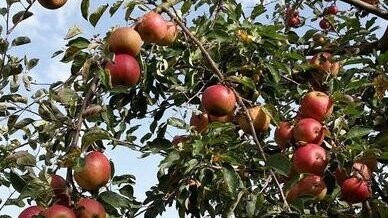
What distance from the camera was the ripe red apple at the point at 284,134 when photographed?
2.42 m

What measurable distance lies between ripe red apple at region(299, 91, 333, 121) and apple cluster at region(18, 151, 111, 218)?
94cm

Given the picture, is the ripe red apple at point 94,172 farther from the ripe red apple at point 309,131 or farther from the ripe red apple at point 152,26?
the ripe red apple at point 309,131

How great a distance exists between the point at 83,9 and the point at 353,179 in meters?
Result: 1.11

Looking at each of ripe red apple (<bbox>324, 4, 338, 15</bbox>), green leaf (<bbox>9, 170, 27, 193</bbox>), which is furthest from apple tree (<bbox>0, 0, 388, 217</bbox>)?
ripe red apple (<bbox>324, 4, 338, 15</bbox>)

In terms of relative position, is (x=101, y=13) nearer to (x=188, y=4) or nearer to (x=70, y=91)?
(x=70, y=91)

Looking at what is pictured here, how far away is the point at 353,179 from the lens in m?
2.28

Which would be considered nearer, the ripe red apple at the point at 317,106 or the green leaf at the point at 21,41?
the green leaf at the point at 21,41

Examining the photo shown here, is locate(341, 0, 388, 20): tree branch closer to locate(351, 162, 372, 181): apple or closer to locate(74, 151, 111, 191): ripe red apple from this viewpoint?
locate(351, 162, 372, 181): apple

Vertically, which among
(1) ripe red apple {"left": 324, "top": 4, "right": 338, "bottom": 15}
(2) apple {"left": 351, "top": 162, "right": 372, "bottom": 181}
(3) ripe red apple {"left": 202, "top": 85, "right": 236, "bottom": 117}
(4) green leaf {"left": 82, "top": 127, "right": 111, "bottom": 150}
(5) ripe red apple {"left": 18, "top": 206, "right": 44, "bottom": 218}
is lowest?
(1) ripe red apple {"left": 324, "top": 4, "right": 338, "bottom": 15}

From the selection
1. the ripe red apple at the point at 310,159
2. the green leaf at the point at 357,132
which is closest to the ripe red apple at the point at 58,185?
the ripe red apple at the point at 310,159

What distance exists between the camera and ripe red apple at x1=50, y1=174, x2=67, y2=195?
5.18 feet

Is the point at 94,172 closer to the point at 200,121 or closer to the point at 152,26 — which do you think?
the point at 152,26

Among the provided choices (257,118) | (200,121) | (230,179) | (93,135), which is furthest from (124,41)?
(200,121)

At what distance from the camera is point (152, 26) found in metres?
2.08
